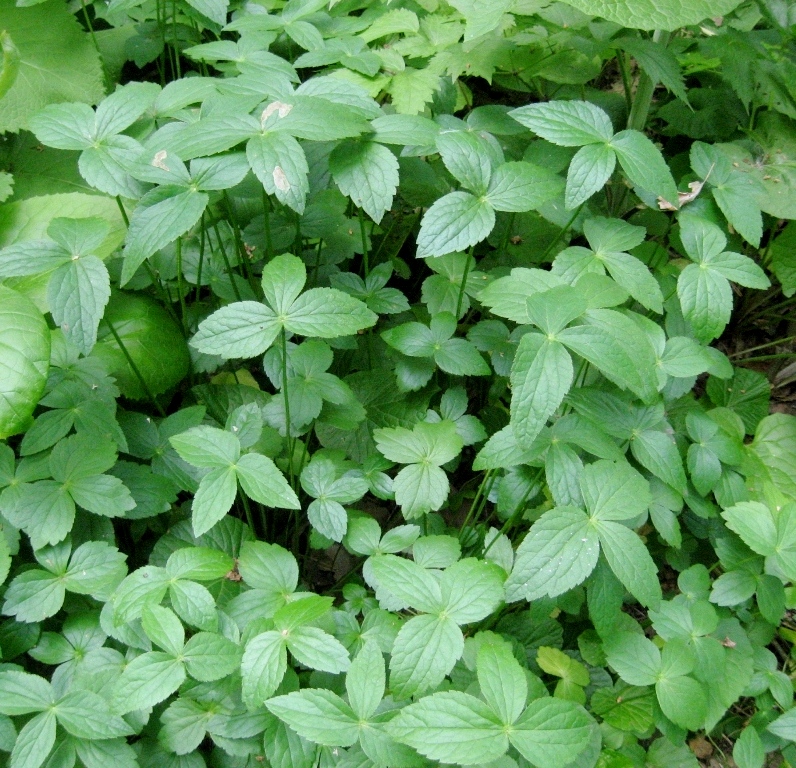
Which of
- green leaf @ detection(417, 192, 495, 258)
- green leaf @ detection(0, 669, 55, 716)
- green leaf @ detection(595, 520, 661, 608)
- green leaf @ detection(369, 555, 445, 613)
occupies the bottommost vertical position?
green leaf @ detection(0, 669, 55, 716)

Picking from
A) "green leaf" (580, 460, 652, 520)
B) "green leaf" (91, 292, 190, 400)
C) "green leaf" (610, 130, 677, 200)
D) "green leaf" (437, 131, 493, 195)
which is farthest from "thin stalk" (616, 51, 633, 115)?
"green leaf" (91, 292, 190, 400)

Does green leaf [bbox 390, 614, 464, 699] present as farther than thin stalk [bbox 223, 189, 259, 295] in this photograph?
No

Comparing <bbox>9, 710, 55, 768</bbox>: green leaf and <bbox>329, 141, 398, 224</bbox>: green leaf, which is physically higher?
<bbox>329, 141, 398, 224</bbox>: green leaf

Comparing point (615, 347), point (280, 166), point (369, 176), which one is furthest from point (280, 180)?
point (615, 347)

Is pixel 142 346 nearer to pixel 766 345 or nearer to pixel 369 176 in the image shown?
pixel 369 176

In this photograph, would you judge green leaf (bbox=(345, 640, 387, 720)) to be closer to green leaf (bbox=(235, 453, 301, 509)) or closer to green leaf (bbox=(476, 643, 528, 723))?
green leaf (bbox=(476, 643, 528, 723))

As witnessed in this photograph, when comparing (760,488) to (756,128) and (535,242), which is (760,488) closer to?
(535,242)

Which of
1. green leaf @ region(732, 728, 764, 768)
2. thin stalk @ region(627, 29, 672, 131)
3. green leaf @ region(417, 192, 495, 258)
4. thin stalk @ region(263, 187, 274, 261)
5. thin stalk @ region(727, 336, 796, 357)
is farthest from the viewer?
thin stalk @ region(727, 336, 796, 357)
